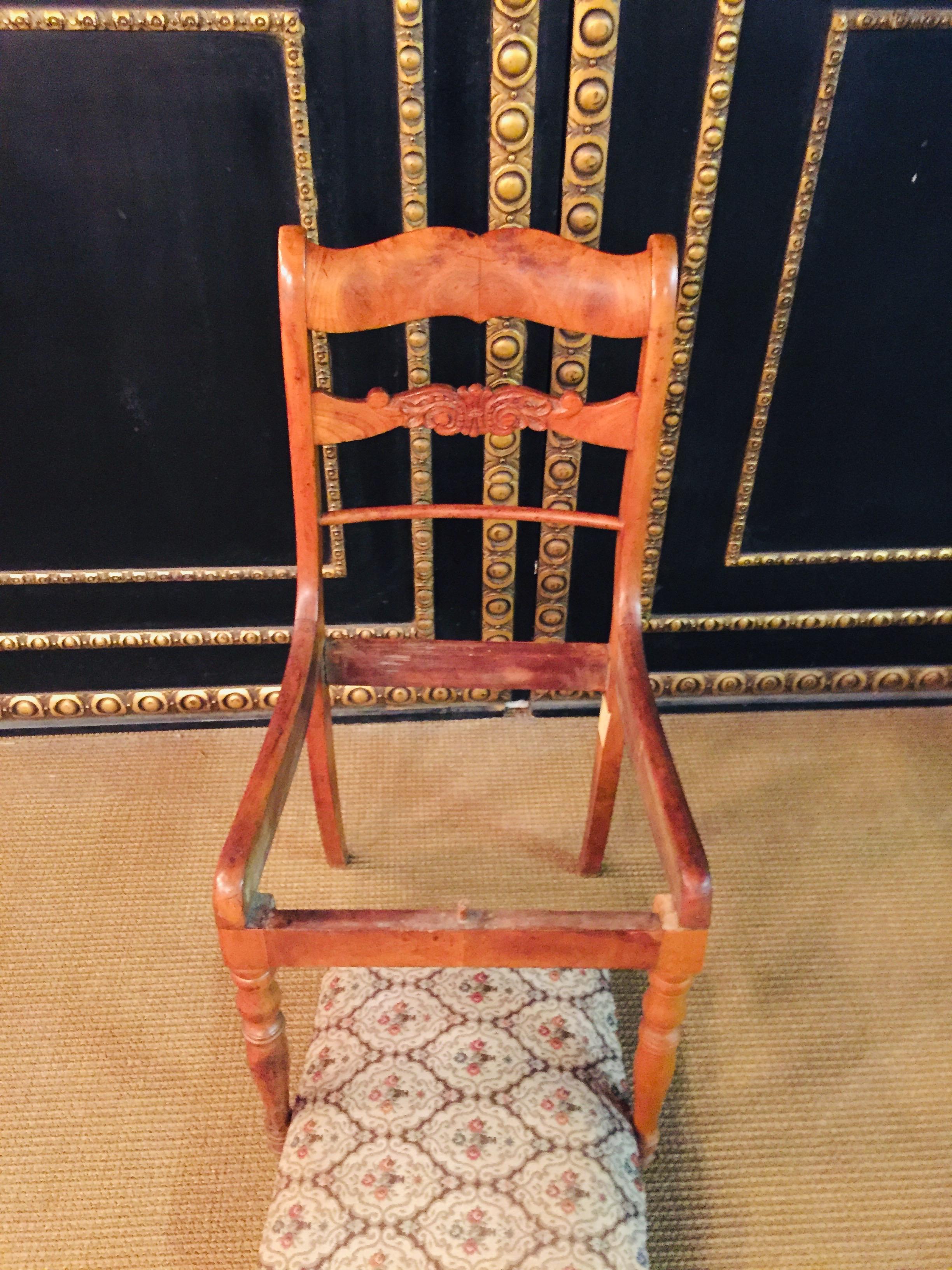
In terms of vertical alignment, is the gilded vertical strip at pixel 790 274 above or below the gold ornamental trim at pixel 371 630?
above

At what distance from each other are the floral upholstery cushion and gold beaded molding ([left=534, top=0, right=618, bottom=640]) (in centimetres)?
66

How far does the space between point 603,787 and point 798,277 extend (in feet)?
2.76

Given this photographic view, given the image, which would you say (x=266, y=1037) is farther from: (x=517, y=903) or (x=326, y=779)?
(x=517, y=903)

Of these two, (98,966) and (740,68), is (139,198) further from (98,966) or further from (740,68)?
(98,966)

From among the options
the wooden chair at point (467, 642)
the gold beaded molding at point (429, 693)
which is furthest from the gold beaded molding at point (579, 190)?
the gold beaded molding at point (429, 693)

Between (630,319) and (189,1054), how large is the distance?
115cm

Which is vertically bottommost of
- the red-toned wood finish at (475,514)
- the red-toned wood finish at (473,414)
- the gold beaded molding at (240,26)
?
the red-toned wood finish at (475,514)

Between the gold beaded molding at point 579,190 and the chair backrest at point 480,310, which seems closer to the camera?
the chair backrest at point 480,310

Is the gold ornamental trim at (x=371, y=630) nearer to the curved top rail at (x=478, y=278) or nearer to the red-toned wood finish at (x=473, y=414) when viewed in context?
the red-toned wood finish at (x=473, y=414)

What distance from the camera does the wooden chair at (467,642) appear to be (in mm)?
925

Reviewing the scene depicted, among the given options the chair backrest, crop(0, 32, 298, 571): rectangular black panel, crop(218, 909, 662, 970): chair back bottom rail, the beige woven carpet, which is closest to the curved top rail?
the chair backrest

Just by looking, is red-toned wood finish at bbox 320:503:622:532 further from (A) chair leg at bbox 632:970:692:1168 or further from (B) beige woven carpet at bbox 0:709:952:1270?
(B) beige woven carpet at bbox 0:709:952:1270

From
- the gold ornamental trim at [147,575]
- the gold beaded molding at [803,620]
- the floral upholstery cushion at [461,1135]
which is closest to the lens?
the floral upholstery cushion at [461,1135]

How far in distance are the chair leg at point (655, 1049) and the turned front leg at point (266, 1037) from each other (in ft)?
1.30
